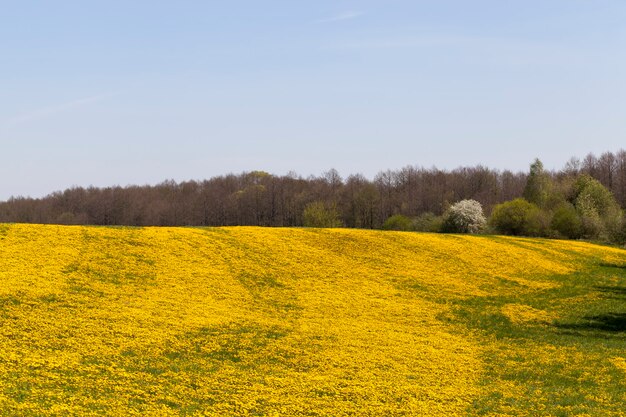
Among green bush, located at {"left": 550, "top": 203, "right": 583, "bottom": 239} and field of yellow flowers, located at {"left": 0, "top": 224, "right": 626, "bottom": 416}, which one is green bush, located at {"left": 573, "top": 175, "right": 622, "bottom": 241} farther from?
field of yellow flowers, located at {"left": 0, "top": 224, "right": 626, "bottom": 416}

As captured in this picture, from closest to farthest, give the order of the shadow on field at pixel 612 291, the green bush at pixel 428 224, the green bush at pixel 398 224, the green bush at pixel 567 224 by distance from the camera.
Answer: the shadow on field at pixel 612 291 → the green bush at pixel 567 224 → the green bush at pixel 428 224 → the green bush at pixel 398 224

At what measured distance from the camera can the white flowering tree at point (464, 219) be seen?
96.7m

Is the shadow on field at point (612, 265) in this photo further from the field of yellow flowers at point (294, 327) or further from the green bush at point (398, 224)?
the green bush at point (398, 224)

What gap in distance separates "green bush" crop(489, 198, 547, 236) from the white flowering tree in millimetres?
2408

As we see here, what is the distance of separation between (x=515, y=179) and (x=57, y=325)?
571ft

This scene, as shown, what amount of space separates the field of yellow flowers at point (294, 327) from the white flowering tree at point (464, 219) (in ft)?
126

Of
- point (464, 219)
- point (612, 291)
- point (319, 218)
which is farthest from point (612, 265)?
point (319, 218)

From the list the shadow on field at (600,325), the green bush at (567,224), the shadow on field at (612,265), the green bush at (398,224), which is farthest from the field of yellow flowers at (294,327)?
the green bush at (398,224)

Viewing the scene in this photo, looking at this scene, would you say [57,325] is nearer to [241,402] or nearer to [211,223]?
[241,402]

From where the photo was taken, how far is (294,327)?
32.2 m

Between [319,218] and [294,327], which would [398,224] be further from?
[294,327]

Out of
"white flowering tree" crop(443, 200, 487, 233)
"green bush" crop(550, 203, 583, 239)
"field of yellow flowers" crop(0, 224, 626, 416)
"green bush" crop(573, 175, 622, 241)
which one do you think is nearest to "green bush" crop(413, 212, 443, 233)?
"white flowering tree" crop(443, 200, 487, 233)

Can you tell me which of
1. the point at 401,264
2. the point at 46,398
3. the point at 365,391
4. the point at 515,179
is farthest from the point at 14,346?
the point at 515,179

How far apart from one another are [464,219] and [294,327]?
6966cm
